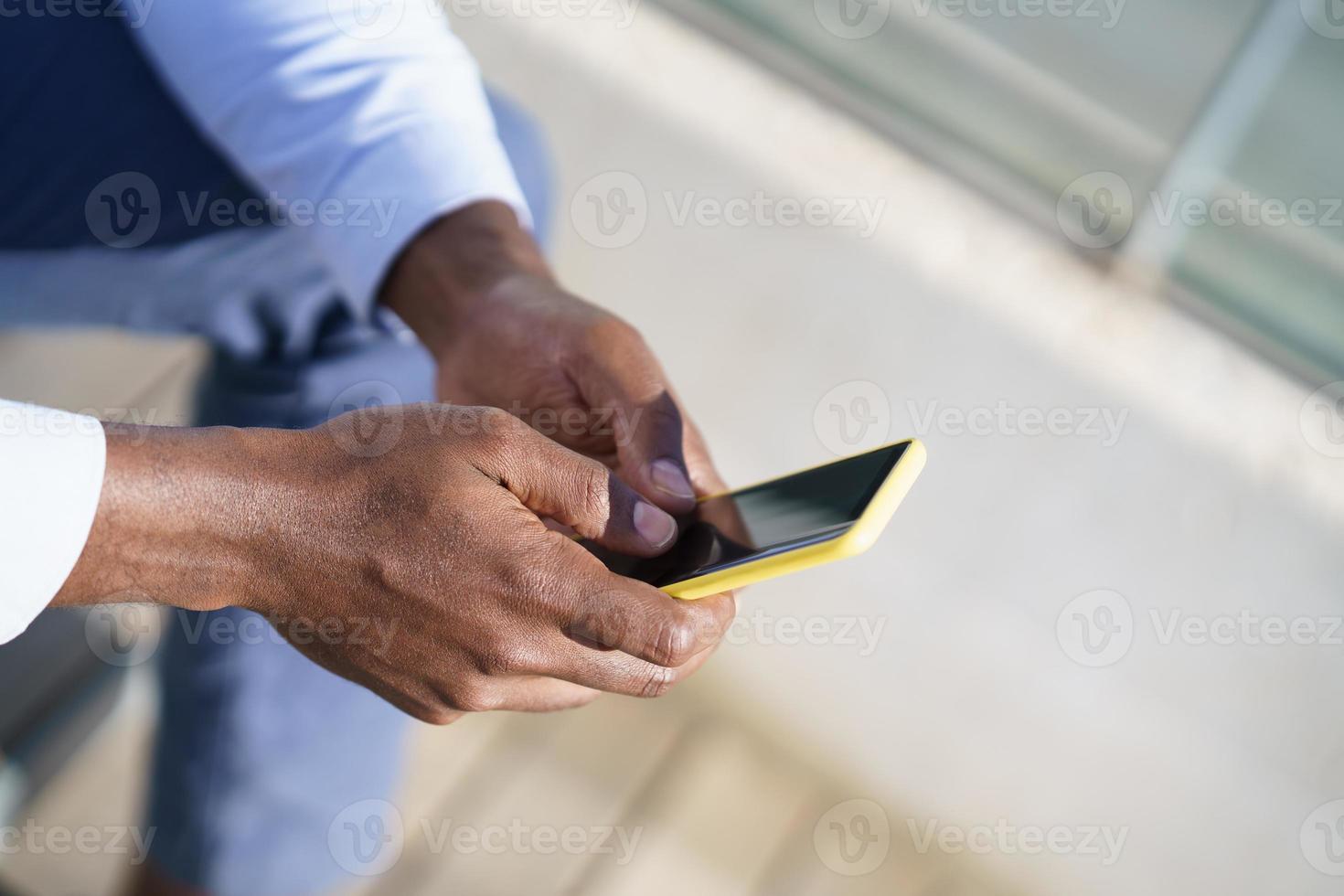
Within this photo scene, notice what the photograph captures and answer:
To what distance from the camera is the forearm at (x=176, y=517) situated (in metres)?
0.46

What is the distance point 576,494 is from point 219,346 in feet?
1.33

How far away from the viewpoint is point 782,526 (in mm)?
498

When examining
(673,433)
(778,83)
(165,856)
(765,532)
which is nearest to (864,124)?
(778,83)
